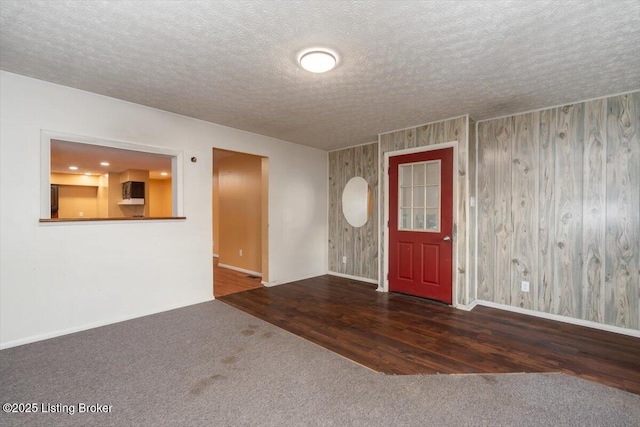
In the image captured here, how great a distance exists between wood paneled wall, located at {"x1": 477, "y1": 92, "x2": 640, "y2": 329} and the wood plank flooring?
3474mm

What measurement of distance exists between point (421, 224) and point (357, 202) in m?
1.44

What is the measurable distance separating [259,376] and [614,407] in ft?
7.64

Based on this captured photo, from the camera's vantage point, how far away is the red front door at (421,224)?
3779mm

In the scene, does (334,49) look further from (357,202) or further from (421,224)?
(357,202)

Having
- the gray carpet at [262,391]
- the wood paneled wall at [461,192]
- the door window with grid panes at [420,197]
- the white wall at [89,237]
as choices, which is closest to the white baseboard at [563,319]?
the wood paneled wall at [461,192]

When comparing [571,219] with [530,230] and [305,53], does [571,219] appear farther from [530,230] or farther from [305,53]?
[305,53]

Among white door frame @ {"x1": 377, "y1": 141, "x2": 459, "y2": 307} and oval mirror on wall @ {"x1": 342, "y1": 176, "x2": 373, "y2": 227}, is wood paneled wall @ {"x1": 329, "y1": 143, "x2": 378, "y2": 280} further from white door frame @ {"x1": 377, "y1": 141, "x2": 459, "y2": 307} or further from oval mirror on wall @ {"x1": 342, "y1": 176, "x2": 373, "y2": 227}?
white door frame @ {"x1": 377, "y1": 141, "x2": 459, "y2": 307}

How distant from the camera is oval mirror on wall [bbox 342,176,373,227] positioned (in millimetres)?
5102

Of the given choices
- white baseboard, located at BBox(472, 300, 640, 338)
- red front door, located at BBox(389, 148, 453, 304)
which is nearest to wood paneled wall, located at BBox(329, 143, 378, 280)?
red front door, located at BBox(389, 148, 453, 304)

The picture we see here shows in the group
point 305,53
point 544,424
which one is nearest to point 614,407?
point 544,424

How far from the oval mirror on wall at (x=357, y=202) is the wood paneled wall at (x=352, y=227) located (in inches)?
3.1

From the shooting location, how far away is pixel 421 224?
406cm

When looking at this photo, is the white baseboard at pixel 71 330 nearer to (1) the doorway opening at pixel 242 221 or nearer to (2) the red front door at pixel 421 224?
(1) the doorway opening at pixel 242 221

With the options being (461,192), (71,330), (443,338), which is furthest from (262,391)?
(461,192)
